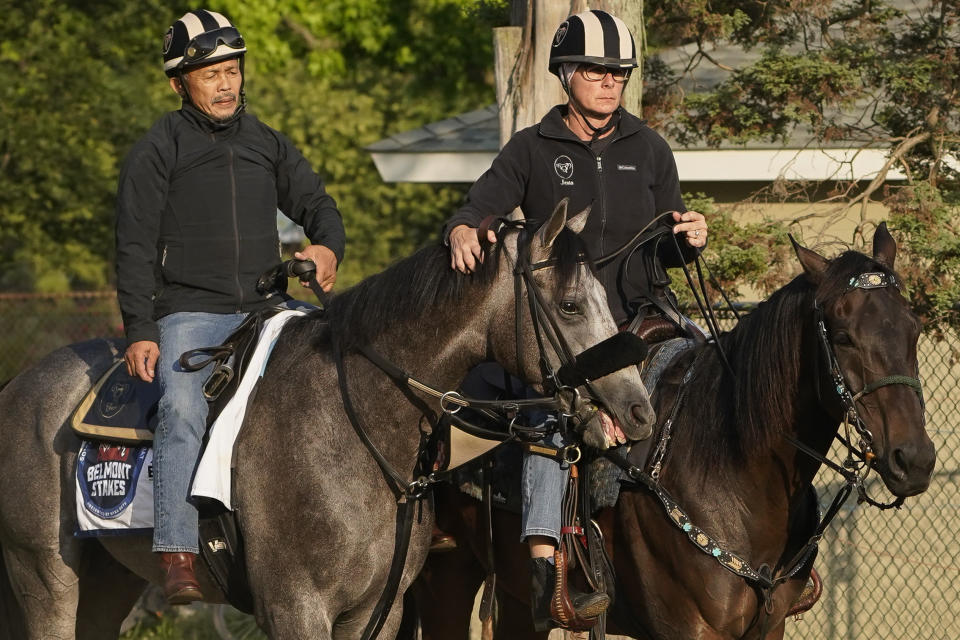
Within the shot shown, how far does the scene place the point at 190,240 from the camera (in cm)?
489

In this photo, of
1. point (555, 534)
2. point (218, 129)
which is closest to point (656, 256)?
point (555, 534)

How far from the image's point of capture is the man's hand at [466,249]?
411cm

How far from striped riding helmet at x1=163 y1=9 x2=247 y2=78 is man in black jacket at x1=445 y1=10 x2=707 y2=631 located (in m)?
1.13

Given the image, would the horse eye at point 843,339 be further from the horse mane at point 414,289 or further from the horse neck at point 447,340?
the horse neck at point 447,340

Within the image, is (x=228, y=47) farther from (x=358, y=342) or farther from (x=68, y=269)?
(x=68, y=269)

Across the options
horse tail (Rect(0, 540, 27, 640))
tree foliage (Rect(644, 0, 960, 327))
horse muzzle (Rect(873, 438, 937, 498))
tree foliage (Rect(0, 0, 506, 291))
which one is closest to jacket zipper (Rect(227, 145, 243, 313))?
horse tail (Rect(0, 540, 27, 640))

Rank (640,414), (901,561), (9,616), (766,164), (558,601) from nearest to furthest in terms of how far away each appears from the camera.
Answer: (640,414), (558,601), (9,616), (901,561), (766,164)

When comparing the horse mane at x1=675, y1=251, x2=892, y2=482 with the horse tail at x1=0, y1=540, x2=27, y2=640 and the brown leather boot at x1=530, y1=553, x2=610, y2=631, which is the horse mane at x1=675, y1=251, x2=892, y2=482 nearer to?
the brown leather boot at x1=530, y1=553, x2=610, y2=631

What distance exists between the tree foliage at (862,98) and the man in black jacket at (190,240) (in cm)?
368

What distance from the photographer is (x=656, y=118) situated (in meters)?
8.30

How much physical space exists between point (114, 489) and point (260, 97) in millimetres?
17935

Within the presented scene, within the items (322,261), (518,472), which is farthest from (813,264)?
A: (322,261)

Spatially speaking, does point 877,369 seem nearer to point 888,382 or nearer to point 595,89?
point 888,382

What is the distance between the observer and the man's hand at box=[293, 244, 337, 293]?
4977 mm
